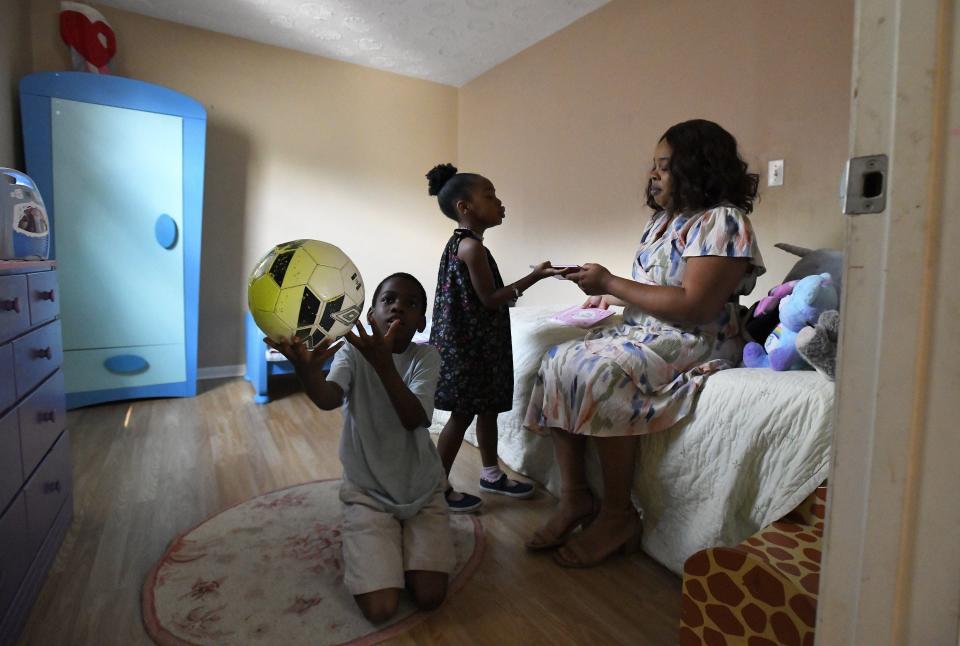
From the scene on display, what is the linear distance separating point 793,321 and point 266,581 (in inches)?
56.6

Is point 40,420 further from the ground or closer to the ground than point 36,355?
closer to the ground

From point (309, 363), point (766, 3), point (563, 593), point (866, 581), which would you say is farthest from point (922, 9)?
point (766, 3)

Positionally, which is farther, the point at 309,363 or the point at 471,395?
the point at 471,395

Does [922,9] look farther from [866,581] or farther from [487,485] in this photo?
[487,485]

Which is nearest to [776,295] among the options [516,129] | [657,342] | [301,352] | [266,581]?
[657,342]

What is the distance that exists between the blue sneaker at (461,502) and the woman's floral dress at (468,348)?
0.91ft

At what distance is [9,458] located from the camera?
1.07 m

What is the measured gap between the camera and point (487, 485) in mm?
1809

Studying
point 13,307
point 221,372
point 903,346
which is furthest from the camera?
point 221,372

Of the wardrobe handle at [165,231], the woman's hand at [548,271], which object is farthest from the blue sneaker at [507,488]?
the wardrobe handle at [165,231]

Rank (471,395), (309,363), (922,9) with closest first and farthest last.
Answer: (922,9) → (309,363) → (471,395)

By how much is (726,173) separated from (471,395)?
97 cm

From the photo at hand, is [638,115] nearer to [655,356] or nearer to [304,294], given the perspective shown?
[655,356]

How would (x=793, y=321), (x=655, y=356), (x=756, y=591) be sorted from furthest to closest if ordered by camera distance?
(x=655, y=356) → (x=793, y=321) → (x=756, y=591)
